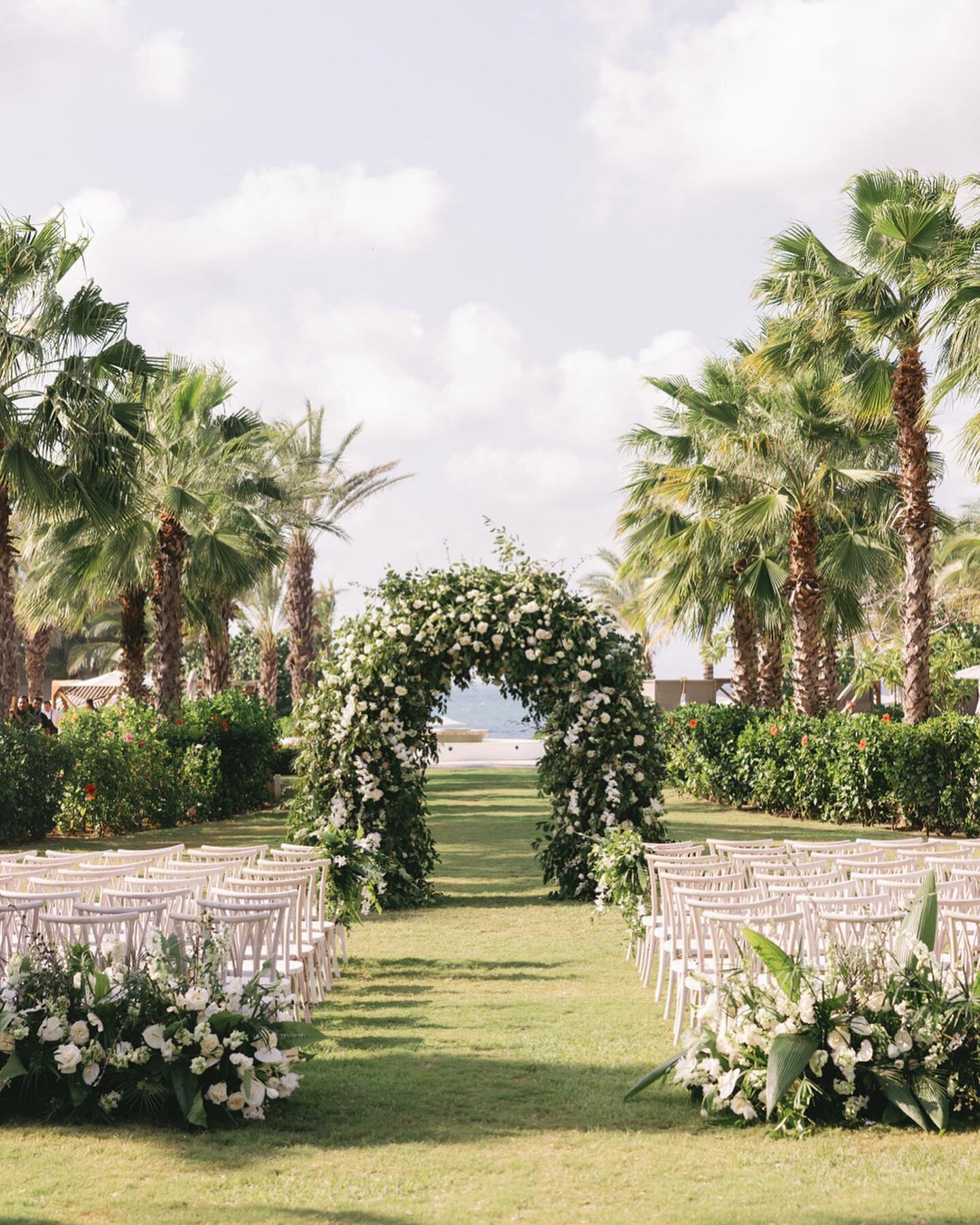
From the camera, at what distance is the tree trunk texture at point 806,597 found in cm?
2209

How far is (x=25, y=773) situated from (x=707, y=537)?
12885 mm

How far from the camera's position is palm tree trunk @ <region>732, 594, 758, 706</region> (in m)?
26.4

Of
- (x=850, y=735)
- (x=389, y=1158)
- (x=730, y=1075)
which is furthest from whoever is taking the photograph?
(x=850, y=735)

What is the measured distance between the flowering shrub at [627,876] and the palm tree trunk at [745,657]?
1538cm

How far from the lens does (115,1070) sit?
6.35 metres

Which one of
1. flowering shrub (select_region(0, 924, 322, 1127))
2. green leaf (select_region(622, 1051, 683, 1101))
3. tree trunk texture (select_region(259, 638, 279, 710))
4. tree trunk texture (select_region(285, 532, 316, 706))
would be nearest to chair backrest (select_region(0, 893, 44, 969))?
flowering shrub (select_region(0, 924, 322, 1127))

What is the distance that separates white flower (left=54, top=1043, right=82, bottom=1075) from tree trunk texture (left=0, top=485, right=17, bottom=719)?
1298 centimetres

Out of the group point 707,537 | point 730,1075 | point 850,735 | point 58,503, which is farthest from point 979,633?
point 730,1075

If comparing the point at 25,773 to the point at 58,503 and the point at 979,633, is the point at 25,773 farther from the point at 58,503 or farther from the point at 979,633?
the point at 979,633

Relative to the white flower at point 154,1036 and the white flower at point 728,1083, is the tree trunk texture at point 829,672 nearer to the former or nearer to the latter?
the white flower at point 728,1083

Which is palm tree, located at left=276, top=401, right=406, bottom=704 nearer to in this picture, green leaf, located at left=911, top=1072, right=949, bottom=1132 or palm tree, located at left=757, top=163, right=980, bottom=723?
palm tree, located at left=757, top=163, right=980, bottom=723

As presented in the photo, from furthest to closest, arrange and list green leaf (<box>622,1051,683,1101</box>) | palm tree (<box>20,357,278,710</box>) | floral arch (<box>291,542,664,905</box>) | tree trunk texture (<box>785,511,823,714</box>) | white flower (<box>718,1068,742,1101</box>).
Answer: palm tree (<box>20,357,278,710</box>) < tree trunk texture (<box>785,511,823,714</box>) < floral arch (<box>291,542,664,905</box>) < green leaf (<box>622,1051,683,1101</box>) < white flower (<box>718,1068,742,1101</box>)

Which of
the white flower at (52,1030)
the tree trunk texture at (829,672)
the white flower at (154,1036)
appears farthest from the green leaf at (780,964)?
the tree trunk texture at (829,672)

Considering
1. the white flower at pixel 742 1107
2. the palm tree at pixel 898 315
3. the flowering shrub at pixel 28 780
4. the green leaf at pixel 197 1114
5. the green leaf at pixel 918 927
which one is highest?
the palm tree at pixel 898 315
